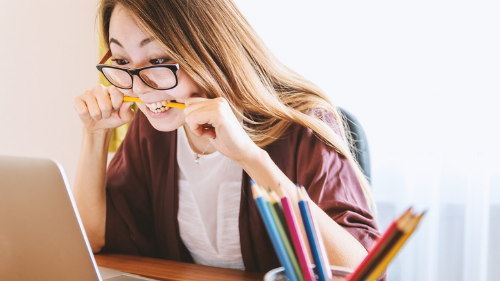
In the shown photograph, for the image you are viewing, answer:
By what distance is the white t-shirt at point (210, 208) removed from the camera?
1118 mm

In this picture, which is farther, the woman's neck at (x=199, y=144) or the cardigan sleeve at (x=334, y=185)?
the woman's neck at (x=199, y=144)

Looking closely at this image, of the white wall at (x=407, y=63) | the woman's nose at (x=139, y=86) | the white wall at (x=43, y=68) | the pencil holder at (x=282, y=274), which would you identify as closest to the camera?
the pencil holder at (x=282, y=274)

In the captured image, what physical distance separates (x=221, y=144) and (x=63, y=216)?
28cm

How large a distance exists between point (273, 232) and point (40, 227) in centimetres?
36

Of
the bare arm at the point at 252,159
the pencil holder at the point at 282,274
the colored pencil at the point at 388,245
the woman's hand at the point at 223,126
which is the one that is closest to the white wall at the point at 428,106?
the bare arm at the point at 252,159

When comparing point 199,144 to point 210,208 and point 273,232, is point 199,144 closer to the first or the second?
point 210,208

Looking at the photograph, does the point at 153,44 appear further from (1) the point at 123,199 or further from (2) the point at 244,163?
(1) the point at 123,199

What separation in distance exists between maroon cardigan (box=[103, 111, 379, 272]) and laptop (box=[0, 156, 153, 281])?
47cm

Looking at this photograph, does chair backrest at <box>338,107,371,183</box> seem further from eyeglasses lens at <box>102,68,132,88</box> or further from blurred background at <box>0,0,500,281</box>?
blurred background at <box>0,0,500,281</box>

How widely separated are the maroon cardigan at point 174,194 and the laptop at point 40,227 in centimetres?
47

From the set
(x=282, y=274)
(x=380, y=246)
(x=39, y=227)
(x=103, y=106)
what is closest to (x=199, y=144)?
(x=103, y=106)

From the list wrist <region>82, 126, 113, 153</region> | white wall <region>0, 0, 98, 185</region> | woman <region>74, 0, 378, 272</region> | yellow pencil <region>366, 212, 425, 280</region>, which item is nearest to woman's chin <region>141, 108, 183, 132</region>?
woman <region>74, 0, 378, 272</region>

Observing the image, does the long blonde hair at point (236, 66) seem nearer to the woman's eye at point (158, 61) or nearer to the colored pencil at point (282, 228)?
the woman's eye at point (158, 61)

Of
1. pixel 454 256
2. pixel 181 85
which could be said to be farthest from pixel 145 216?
pixel 454 256
